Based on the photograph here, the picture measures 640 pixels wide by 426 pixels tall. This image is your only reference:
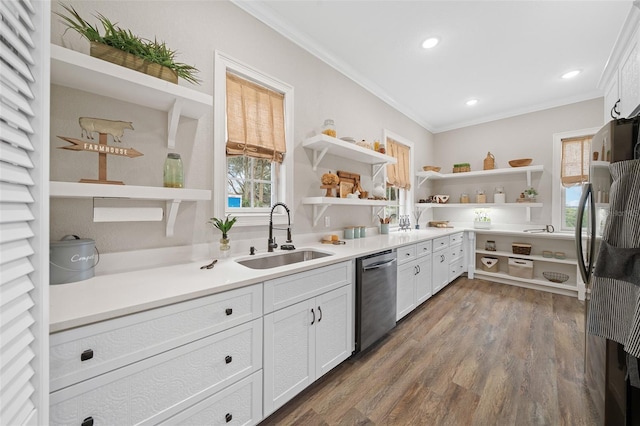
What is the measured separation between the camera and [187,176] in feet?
5.60

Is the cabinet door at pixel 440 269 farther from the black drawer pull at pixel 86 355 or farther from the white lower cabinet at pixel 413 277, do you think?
the black drawer pull at pixel 86 355

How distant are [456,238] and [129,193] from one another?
4.29 meters

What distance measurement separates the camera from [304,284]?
1.57 metres

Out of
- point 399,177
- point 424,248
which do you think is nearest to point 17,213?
point 424,248

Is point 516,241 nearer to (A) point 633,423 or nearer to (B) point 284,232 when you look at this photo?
(A) point 633,423

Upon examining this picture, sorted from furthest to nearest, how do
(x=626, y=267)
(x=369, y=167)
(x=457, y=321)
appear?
1. (x=369, y=167)
2. (x=457, y=321)
3. (x=626, y=267)

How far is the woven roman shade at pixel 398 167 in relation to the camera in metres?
3.86

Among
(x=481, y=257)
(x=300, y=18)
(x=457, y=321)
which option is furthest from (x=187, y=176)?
(x=481, y=257)

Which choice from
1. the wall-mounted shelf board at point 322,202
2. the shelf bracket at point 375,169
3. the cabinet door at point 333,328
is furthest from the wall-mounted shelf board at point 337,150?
the cabinet door at point 333,328

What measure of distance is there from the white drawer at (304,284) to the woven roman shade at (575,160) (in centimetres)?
413

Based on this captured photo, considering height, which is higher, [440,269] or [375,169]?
[375,169]

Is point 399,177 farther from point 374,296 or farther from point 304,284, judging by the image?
point 304,284

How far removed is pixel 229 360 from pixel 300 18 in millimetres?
2724

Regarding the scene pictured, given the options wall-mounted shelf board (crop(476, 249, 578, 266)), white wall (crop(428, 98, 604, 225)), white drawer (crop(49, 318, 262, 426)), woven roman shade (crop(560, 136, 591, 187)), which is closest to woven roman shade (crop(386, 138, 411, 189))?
white wall (crop(428, 98, 604, 225))
